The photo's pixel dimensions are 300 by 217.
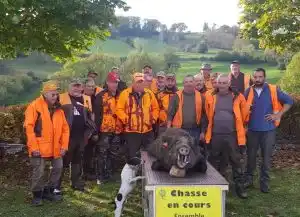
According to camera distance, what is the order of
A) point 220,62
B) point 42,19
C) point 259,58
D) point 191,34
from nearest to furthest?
1. point 42,19
2. point 259,58
3. point 220,62
4. point 191,34

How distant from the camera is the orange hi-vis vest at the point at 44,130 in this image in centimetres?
733

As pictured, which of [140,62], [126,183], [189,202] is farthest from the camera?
[140,62]

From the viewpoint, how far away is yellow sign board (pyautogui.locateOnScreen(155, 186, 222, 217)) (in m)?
5.59

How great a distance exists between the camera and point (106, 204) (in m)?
7.79

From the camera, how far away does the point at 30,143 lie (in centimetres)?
732

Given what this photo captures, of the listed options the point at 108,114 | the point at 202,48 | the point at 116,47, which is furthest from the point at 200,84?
the point at 202,48

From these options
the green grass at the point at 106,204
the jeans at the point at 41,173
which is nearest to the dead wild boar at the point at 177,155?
the green grass at the point at 106,204

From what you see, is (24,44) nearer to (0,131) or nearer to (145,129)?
(0,131)

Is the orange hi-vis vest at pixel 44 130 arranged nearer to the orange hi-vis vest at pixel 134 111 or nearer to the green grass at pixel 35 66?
the orange hi-vis vest at pixel 134 111

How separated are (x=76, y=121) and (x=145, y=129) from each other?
126 centimetres

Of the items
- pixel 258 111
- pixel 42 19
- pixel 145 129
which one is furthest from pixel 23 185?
pixel 258 111

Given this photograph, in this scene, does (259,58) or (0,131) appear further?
(259,58)

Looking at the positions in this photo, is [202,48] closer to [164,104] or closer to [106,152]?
[164,104]

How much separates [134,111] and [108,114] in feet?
2.87
